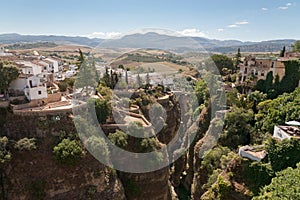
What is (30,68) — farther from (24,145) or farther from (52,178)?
(52,178)

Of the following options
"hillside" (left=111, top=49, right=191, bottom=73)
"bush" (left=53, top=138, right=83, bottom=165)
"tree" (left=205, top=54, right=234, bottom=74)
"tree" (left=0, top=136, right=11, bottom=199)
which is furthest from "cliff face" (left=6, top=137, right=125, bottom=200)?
"tree" (left=205, top=54, right=234, bottom=74)

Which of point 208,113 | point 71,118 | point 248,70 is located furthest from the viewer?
point 248,70

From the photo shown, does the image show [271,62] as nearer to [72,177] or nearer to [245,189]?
[245,189]

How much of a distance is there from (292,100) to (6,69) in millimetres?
29079

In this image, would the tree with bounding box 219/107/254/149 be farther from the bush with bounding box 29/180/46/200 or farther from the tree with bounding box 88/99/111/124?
the bush with bounding box 29/180/46/200

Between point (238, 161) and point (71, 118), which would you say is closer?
point (238, 161)

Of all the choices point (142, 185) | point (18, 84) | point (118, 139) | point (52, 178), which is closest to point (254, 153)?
point (142, 185)

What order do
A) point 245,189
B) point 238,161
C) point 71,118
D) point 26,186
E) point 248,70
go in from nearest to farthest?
1. point 245,189
2. point 238,161
3. point 26,186
4. point 71,118
5. point 248,70

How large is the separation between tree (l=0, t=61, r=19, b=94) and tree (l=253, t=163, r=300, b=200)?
24512 millimetres

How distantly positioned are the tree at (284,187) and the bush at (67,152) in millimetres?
14693

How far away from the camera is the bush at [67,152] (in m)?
21.6

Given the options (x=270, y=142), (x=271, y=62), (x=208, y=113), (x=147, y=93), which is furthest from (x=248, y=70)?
(x=270, y=142)

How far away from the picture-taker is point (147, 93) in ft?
132

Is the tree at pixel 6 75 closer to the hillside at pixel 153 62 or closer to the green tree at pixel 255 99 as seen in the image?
the hillside at pixel 153 62
